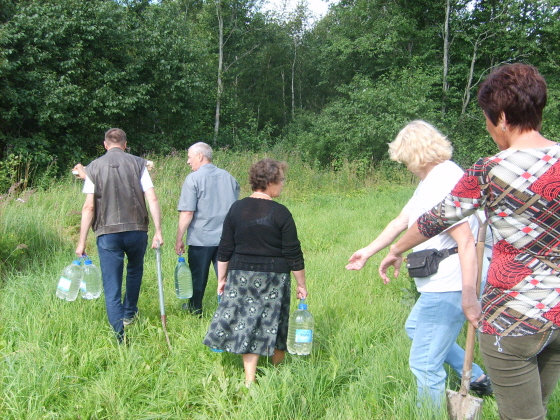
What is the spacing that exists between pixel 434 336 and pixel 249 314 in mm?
1207

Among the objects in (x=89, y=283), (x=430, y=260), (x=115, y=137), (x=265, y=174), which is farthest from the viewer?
(x=89, y=283)

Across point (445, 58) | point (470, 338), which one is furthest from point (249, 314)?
point (445, 58)

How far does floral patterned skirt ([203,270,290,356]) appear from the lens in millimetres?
3211

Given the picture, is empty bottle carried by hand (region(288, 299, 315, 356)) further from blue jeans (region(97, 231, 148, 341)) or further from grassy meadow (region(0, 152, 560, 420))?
blue jeans (region(97, 231, 148, 341))

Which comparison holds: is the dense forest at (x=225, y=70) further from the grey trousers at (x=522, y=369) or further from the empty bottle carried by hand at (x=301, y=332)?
the grey trousers at (x=522, y=369)

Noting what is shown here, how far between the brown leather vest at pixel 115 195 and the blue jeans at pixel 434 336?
99.4 inches

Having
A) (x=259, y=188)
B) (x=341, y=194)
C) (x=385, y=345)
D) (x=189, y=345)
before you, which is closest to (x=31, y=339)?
(x=189, y=345)

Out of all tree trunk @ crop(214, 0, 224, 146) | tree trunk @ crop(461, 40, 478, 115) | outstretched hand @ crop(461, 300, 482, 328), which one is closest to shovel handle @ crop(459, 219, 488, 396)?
outstretched hand @ crop(461, 300, 482, 328)

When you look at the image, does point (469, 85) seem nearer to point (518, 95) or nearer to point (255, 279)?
point (255, 279)

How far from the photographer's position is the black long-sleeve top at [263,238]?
3186 mm

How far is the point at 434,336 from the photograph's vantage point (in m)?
2.63

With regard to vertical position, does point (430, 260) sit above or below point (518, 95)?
below

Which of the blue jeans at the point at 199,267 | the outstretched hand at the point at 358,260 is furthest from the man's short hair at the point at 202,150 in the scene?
the outstretched hand at the point at 358,260

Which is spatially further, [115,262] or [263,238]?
[115,262]
